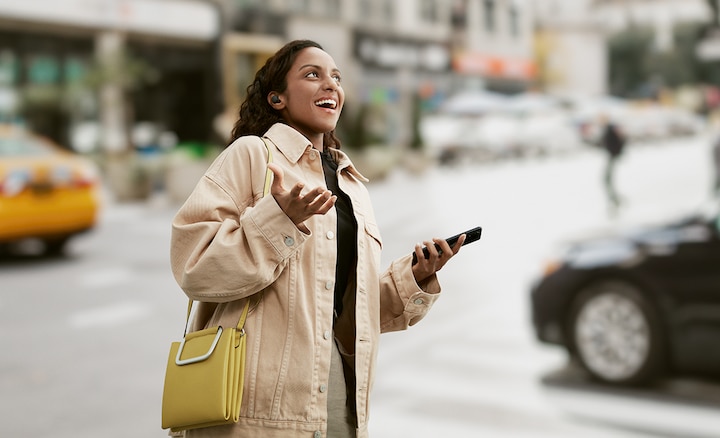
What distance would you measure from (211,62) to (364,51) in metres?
7.93

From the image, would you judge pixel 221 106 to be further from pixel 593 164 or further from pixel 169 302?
pixel 169 302

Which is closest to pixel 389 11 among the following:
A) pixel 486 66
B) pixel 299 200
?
pixel 486 66

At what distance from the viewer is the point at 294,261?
217cm

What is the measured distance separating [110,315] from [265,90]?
7.05 metres

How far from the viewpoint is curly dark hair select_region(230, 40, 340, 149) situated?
230 cm

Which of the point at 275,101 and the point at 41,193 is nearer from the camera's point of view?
the point at 275,101

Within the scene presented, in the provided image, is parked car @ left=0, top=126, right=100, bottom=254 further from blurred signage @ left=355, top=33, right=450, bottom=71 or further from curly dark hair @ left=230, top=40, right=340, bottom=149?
blurred signage @ left=355, top=33, right=450, bottom=71

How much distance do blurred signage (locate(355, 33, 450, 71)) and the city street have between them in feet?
62.5

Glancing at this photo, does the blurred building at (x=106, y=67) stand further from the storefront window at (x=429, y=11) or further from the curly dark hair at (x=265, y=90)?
the curly dark hair at (x=265, y=90)

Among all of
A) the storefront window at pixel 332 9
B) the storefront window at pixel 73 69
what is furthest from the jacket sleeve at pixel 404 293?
the storefront window at pixel 332 9

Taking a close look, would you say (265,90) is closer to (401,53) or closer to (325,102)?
(325,102)

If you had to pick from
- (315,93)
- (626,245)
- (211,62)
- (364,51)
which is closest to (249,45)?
(211,62)

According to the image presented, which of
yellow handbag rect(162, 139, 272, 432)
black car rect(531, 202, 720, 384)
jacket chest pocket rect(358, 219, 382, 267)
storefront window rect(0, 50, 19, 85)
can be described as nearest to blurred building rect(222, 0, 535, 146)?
storefront window rect(0, 50, 19, 85)

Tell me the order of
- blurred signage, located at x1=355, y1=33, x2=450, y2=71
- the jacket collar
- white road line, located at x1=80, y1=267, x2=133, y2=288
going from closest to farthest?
the jacket collar → white road line, located at x1=80, y1=267, x2=133, y2=288 → blurred signage, located at x1=355, y1=33, x2=450, y2=71
